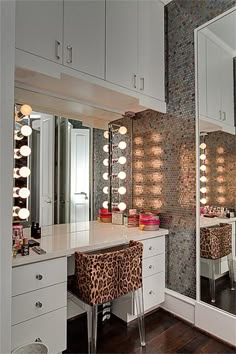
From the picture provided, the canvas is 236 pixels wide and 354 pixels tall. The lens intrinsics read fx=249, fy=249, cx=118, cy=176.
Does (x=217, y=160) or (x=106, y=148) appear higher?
(x=106, y=148)

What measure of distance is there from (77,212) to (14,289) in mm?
984

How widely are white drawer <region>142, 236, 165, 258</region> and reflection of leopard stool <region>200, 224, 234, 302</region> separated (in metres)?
0.34

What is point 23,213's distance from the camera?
1.84 m

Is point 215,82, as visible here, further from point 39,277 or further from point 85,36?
point 39,277

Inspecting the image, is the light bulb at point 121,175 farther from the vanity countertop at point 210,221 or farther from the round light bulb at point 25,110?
the round light bulb at point 25,110

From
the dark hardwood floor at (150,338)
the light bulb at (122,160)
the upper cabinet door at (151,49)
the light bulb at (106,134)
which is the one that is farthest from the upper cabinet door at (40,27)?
the dark hardwood floor at (150,338)

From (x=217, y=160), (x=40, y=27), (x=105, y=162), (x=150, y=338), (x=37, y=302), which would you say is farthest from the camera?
(x=105, y=162)

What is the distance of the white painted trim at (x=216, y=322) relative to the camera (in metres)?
1.82

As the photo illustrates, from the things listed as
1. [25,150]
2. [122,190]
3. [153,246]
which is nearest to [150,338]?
[153,246]

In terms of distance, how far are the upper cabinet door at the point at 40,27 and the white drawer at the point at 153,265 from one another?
1684 mm

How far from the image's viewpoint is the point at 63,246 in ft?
5.48

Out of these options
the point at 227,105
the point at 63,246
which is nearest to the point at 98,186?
the point at 63,246

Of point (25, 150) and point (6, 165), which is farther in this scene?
point (25, 150)

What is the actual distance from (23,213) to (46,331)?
788 millimetres
